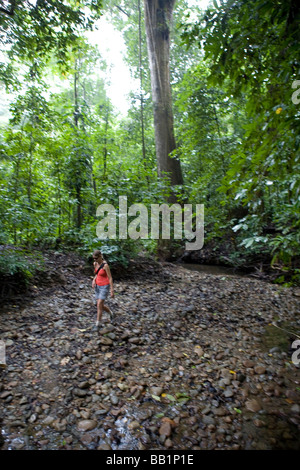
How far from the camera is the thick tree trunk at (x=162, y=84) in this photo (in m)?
8.97

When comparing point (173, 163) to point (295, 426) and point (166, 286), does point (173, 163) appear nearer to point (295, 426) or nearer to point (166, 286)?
point (166, 286)

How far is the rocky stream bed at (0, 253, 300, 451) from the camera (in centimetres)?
218

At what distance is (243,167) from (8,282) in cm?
402

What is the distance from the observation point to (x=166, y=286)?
600 centimetres

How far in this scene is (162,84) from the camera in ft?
30.0

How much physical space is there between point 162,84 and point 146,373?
9.40 meters

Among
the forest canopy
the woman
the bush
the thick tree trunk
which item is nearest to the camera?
the forest canopy

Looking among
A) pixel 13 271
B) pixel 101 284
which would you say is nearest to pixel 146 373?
pixel 101 284

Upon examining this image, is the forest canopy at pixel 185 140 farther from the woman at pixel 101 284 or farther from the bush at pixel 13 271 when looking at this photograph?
the woman at pixel 101 284

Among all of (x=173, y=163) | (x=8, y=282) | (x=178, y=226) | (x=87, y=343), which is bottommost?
(x=87, y=343)

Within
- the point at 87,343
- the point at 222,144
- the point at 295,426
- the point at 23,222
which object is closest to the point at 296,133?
the point at 295,426

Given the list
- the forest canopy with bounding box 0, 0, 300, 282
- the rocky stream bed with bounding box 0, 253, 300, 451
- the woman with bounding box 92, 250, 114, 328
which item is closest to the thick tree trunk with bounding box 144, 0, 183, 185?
the forest canopy with bounding box 0, 0, 300, 282

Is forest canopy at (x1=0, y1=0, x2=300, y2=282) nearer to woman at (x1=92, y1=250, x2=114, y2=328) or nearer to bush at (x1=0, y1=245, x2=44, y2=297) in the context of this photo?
bush at (x1=0, y1=245, x2=44, y2=297)

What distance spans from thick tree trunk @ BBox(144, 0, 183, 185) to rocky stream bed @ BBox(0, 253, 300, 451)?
539 centimetres
